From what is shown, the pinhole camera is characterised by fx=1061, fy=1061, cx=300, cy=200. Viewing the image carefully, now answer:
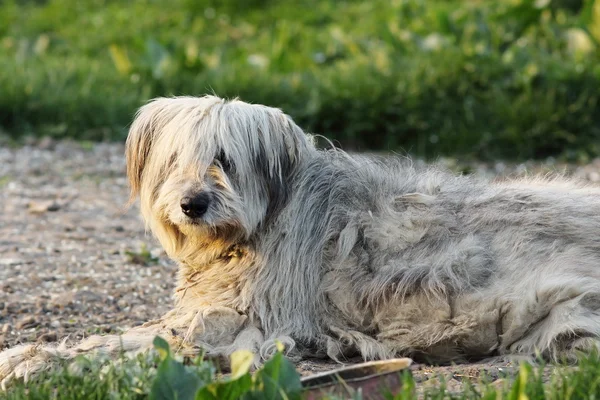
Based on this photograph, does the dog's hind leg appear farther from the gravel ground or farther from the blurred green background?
the blurred green background

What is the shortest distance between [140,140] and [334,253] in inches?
42.9

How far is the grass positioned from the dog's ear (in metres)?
1.23

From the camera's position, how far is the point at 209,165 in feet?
15.9

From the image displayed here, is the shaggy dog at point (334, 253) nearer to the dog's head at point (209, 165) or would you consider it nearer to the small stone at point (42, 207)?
the dog's head at point (209, 165)

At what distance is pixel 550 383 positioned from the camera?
3.99 metres

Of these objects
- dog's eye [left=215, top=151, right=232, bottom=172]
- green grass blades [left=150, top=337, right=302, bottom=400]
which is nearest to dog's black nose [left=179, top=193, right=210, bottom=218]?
dog's eye [left=215, top=151, right=232, bottom=172]

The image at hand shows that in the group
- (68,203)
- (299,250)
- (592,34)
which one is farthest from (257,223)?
(592,34)

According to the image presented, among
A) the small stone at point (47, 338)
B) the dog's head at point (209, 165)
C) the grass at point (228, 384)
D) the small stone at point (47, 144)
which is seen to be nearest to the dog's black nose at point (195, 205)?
the dog's head at point (209, 165)

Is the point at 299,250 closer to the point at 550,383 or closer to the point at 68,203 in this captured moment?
the point at 550,383

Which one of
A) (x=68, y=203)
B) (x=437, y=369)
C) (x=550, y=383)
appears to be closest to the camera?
A: (x=550, y=383)

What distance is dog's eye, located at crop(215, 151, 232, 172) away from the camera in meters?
4.88

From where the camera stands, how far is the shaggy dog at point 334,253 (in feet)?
15.4

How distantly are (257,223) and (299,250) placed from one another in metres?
0.23

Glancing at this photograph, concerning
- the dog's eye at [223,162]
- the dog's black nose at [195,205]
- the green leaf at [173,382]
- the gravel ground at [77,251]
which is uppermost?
the dog's eye at [223,162]
